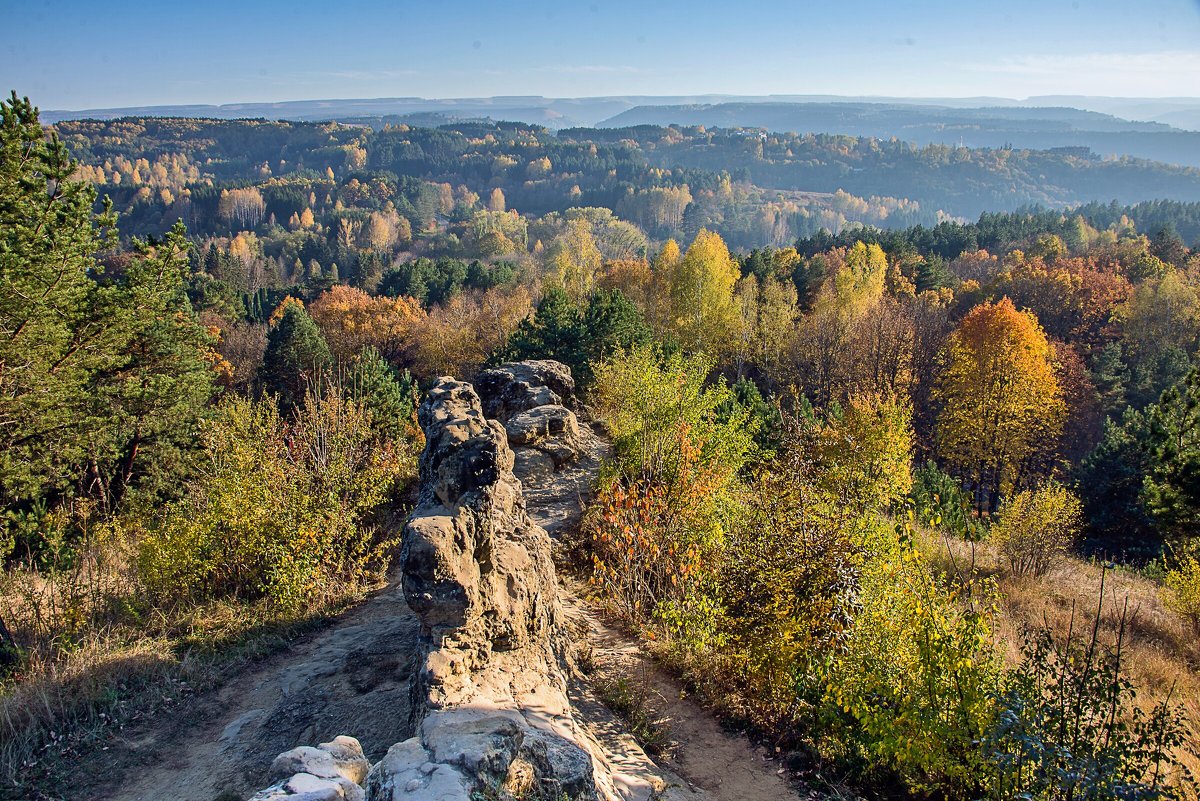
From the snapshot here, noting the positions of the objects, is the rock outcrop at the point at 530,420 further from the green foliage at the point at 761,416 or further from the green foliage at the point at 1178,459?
the green foliage at the point at 1178,459

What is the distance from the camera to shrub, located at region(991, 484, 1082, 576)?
25391 mm

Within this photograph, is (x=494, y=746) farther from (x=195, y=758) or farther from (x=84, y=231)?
(x=84, y=231)

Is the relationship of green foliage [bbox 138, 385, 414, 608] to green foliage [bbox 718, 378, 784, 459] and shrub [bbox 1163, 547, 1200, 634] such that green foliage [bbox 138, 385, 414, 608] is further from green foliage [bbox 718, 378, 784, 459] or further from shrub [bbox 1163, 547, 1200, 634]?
shrub [bbox 1163, 547, 1200, 634]

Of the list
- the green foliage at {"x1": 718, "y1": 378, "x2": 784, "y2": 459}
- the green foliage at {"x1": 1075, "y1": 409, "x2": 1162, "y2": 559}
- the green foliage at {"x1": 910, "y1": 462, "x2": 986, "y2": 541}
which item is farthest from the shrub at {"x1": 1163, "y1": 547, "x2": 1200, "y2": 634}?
the green foliage at {"x1": 1075, "y1": 409, "x2": 1162, "y2": 559}

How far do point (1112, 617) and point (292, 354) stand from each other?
152 ft

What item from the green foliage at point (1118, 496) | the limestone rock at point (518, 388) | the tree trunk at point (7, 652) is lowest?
the green foliage at point (1118, 496)

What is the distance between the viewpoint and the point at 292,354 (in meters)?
46.8

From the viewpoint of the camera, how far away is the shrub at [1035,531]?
2539 centimetres

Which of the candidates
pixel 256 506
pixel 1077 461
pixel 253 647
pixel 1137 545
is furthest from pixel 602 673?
pixel 1077 461

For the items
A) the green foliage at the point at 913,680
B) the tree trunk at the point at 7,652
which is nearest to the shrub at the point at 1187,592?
the green foliage at the point at 913,680

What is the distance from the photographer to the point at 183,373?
987 inches

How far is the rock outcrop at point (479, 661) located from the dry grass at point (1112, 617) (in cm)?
757

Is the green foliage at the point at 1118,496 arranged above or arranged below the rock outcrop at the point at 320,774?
below

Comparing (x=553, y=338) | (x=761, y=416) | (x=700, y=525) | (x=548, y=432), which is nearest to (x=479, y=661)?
(x=700, y=525)
